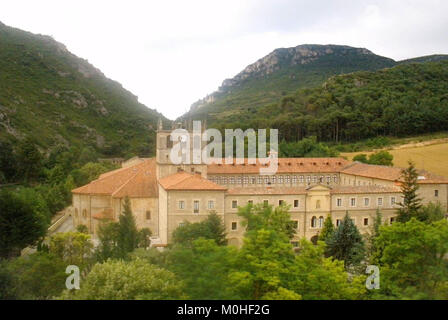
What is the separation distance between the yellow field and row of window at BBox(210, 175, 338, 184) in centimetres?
1592

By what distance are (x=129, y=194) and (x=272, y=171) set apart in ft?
80.0

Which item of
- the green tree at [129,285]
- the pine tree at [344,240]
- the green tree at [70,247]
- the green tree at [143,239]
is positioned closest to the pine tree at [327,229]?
the pine tree at [344,240]

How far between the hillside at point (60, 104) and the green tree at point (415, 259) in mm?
81560

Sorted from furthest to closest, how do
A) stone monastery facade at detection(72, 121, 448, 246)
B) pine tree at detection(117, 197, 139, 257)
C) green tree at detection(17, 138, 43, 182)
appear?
green tree at detection(17, 138, 43, 182), stone monastery facade at detection(72, 121, 448, 246), pine tree at detection(117, 197, 139, 257)

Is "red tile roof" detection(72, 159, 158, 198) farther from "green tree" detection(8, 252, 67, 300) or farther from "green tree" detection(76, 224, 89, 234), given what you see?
"green tree" detection(8, 252, 67, 300)

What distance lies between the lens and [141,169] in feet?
158

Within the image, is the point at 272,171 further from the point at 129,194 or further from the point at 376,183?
the point at 129,194

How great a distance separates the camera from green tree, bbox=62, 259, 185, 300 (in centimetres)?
1683

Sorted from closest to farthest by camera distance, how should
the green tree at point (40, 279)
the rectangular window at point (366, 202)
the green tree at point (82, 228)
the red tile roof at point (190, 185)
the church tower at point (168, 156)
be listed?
the green tree at point (40, 279), the red tile roof at point (190, 185), the green tree at point (82, 228), the rectangular window at point (366, 202), the church tower at point (168, 156)

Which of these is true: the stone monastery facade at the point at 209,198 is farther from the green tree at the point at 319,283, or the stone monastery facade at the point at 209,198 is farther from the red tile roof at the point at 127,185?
the green tree at the point at 319,283

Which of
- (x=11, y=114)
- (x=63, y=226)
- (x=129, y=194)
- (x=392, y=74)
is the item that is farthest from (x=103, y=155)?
(x=392, y=74)

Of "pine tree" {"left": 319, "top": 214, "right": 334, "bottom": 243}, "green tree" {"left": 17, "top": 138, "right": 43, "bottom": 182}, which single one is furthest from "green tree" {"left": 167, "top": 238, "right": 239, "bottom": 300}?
"green tree" {"left": 17, "top": 138, "right": 43, "bottom": 182}

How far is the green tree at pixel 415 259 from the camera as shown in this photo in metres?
20.1

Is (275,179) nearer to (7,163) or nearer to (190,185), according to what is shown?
(190,185)
